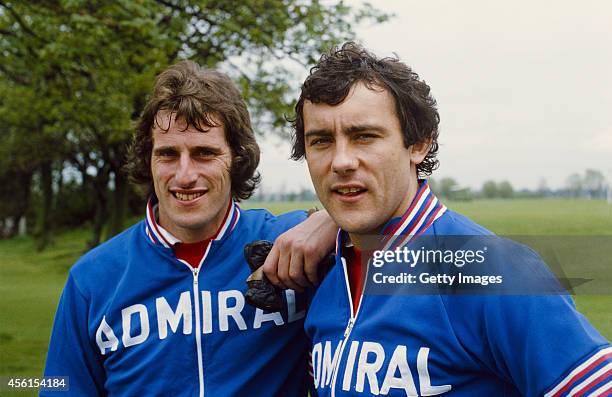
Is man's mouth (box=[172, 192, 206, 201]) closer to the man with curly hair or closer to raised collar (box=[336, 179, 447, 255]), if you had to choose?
the man with curly hair

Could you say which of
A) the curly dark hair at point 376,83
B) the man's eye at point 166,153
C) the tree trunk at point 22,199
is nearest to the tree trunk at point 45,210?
the tree trunk at point 22,199

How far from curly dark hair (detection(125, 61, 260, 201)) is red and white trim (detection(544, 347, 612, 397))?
Answer: 2.00m

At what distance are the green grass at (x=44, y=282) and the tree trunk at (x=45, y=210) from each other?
0.49 meters

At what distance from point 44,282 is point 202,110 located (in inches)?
613

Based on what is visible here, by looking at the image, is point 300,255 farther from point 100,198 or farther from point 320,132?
point 100,198

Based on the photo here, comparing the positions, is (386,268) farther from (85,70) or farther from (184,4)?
(85,70)

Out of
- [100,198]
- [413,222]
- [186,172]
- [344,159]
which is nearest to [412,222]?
[413,222]

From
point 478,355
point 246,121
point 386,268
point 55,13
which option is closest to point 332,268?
point 386,268

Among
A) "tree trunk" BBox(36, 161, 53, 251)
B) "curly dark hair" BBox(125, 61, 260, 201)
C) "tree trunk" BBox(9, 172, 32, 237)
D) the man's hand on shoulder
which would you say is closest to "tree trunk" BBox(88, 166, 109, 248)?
"tree trunk" BBox(36, 161, 53, 251)

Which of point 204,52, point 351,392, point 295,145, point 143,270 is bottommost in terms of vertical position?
point 351,392

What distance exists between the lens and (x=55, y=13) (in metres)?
8.70

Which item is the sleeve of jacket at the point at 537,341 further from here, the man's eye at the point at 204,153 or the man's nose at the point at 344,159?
the man's eye at the point at 204,153

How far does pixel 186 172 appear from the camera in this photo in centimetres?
306

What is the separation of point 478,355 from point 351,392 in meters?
0.50
